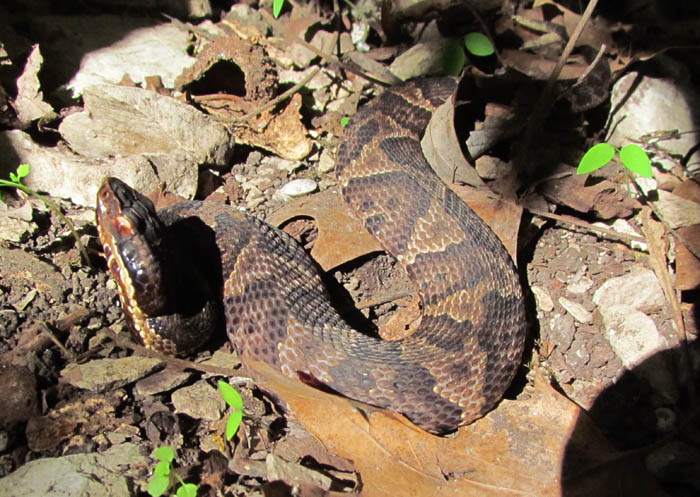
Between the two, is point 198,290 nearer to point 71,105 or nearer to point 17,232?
point 17,232

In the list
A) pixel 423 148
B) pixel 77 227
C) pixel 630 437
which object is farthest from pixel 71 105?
pixel 630 437

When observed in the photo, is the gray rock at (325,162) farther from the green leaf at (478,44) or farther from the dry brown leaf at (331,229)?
the green leaf at (478,44)

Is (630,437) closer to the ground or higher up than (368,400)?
closer to the ground

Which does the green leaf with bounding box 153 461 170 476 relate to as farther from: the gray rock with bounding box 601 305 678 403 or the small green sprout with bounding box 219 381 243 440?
the gray rock with bounding box 601 305 678 403

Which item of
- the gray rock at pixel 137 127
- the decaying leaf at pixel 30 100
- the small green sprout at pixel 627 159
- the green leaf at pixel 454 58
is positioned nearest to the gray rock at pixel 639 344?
the small green sprout at pixel 627 159

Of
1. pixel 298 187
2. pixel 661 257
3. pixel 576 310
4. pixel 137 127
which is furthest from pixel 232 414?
pixel 661 257

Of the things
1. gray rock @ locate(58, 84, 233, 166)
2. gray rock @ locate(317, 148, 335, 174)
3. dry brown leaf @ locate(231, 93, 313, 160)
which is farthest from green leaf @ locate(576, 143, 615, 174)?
gray rock @ locate(58, 84, 233, 166)

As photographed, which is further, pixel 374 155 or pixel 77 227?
pixel 374 155
